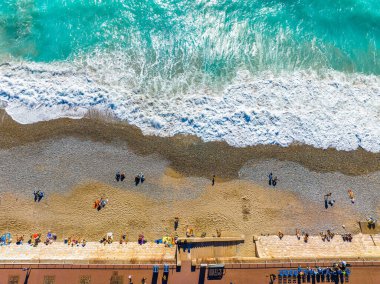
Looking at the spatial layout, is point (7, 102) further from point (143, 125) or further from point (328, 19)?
point (328, 19)

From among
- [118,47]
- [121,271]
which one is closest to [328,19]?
[118,47]

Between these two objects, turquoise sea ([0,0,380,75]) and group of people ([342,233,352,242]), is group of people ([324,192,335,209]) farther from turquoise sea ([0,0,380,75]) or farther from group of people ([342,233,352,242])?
turquoise sea ([0,0,380,75])

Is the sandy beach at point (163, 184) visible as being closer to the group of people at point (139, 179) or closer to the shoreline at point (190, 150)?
the shoreline at point (190, 150)

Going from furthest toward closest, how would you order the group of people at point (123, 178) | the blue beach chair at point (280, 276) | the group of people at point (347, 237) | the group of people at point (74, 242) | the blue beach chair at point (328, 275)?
the group of people at point (123, 178) → the group of people at point (347, 237) → the group of people at point (74, 242) → the blue beach chair at point (328, 275) → the blue beach chair at point (280, 276)

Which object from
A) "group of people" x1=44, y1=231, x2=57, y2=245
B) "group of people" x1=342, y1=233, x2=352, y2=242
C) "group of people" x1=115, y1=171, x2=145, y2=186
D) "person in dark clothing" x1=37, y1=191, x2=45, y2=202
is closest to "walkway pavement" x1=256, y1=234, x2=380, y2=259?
"group of people" x1=342, y1=233, x2=352, y2=242

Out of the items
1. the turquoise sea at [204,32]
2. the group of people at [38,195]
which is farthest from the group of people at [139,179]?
the turquoise sea at [204,32]

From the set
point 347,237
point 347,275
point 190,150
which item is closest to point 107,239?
point 190,150

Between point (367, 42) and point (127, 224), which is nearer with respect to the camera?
point (127, 224)
